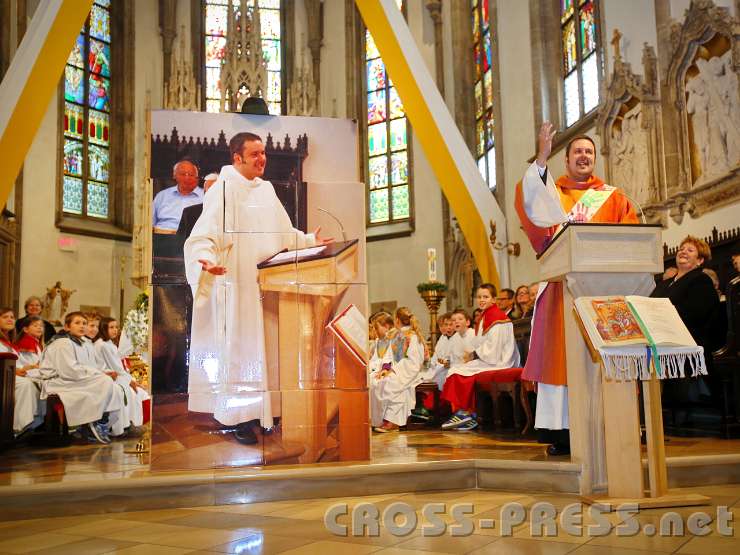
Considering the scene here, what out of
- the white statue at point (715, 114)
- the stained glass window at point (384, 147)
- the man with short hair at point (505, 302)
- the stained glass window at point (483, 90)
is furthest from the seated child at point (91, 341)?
the stained glass window at point (384, 147)

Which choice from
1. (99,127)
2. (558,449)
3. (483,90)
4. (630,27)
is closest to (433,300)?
(630,27)

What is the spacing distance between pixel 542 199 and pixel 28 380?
16.0 feet

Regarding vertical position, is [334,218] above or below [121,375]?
above

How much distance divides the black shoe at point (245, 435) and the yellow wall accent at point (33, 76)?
3418 millimetres

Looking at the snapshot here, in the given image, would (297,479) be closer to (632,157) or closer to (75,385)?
(75,385)

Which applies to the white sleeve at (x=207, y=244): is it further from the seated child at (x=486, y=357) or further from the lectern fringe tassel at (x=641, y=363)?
the seated child at (x=486, y=357)

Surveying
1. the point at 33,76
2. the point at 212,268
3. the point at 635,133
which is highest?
the point at 635,133

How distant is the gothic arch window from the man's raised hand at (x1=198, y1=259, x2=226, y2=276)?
41.9 feet

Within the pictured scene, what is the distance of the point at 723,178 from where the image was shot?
770 centimetres

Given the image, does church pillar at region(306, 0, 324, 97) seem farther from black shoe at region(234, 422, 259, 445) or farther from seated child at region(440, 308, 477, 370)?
black shoe at region(234, 422, 259, 445)

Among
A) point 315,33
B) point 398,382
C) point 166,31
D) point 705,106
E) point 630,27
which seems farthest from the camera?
point 315,33

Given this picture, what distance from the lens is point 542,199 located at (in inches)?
172

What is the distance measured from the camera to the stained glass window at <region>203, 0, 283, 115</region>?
765 inches

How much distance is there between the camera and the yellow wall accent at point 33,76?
6562mm
